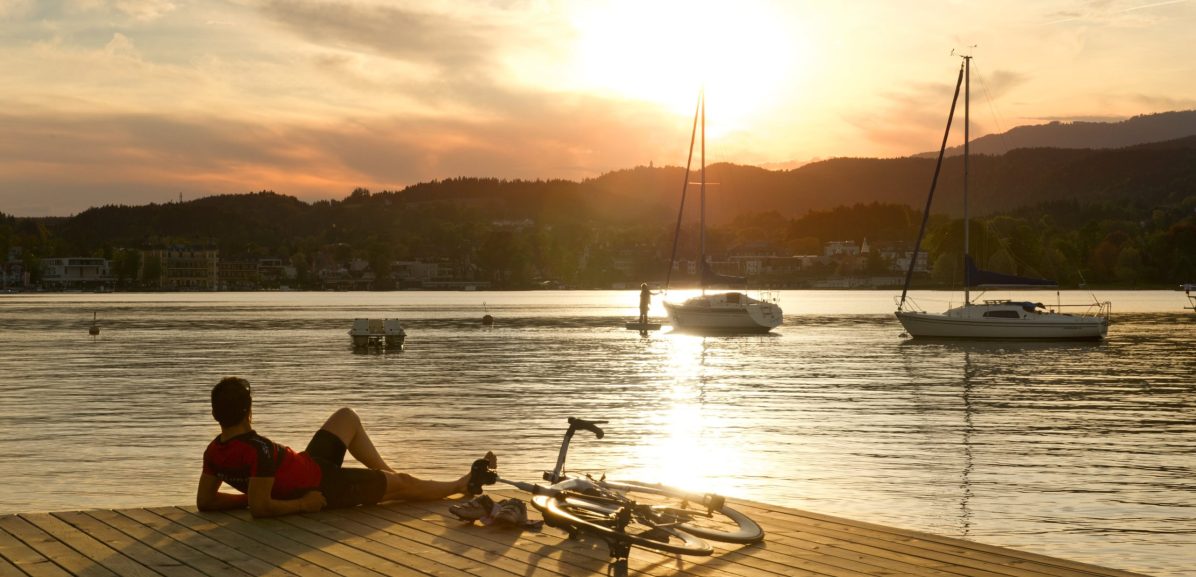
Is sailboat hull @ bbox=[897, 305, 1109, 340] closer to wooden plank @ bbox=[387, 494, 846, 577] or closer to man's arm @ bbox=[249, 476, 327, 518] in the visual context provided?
wooden plank @ bbox=[387, 494, 846, 577]

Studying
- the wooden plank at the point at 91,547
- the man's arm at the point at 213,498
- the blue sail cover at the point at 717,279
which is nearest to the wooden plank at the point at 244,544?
the man's arm at the point at 213,498

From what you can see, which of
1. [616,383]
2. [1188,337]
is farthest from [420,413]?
[1188,337]

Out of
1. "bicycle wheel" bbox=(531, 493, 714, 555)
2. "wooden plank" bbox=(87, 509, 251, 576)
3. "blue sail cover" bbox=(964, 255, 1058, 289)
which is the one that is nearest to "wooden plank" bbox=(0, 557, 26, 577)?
"wooden plank" bbox=(87, 509, 251, 576)

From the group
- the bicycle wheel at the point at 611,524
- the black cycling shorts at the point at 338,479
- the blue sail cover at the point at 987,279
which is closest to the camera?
the bicycle wheel at the point at 611,524

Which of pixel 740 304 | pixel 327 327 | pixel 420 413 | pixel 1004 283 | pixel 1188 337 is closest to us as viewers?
pixel 420 413

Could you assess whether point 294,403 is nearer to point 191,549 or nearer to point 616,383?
point 616,383

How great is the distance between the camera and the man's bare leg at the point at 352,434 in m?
11.0

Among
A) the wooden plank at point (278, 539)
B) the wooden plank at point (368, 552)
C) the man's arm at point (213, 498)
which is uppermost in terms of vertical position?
the man's arm at point (213, 498)

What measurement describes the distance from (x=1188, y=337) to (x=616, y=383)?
160 feet

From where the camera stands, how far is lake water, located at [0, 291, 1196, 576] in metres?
16.5

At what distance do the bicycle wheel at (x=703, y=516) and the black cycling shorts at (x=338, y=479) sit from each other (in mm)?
2194

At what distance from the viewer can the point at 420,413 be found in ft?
94.1

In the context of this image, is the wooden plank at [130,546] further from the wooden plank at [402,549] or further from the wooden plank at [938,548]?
the wooden plank at [938,548]

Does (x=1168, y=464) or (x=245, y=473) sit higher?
(x=245, y=473)
